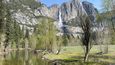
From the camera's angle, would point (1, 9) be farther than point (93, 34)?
Yes

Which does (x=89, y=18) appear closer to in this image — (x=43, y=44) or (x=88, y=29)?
(x=88, y=29)

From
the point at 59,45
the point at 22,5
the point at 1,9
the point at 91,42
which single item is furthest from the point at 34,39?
the point at 91,42

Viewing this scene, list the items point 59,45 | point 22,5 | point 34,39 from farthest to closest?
point 34,39
point 59,45
point 22,5

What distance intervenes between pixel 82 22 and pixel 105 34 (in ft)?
101

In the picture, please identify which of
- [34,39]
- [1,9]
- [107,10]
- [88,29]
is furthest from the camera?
[34,39]

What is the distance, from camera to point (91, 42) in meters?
40.5

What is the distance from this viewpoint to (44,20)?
285 ft

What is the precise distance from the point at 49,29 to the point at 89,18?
46.5 metres

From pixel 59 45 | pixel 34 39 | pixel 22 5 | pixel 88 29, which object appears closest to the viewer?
pixel 88 29

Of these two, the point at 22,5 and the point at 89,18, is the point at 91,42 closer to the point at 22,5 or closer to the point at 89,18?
the point at 89,18

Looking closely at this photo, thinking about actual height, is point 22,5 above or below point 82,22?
above

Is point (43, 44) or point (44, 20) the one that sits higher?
point (44, 20)

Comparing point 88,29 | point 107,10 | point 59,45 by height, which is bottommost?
point 59,45

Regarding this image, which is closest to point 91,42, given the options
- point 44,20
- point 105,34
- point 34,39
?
point 105,34
